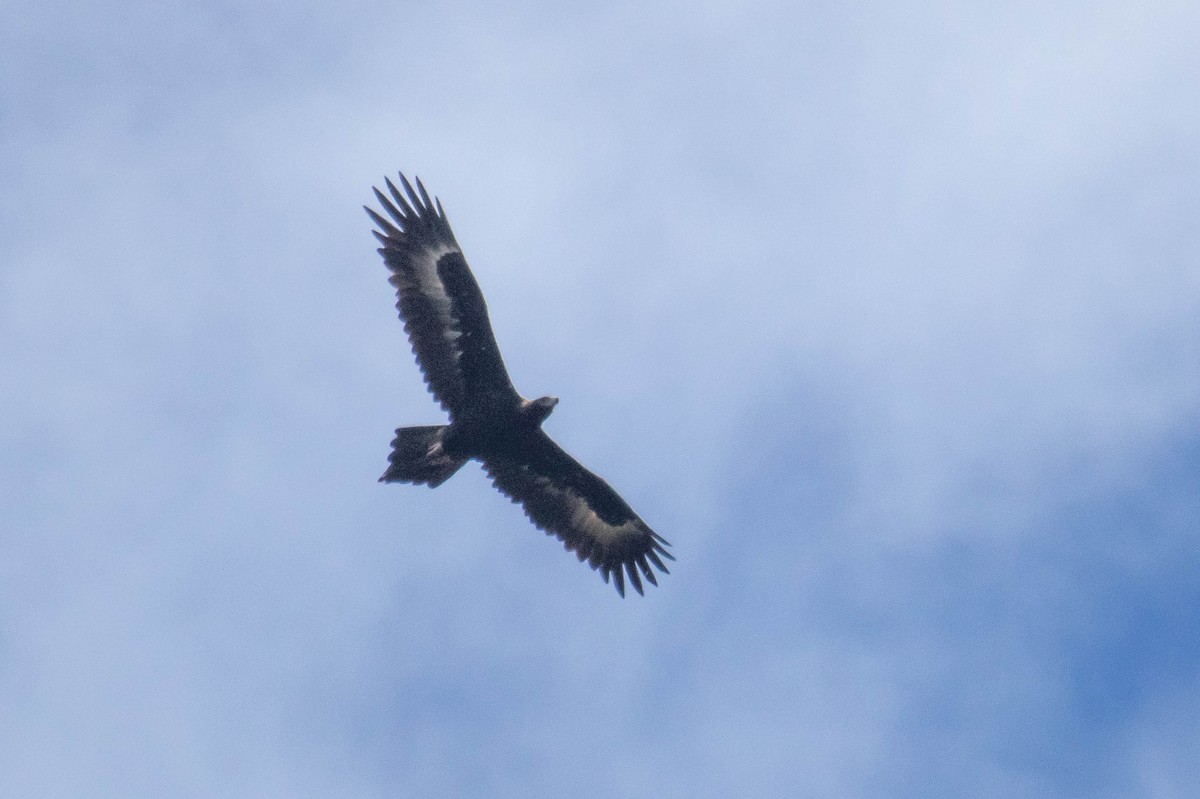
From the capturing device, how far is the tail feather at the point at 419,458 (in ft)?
61.1

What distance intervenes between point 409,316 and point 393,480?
2.16 meters

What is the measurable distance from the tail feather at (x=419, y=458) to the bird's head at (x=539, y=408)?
3.79 feet

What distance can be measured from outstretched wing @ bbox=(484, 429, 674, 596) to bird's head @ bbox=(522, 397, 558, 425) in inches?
32.5

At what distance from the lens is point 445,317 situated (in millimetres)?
19297

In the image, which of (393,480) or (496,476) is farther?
(496,476)

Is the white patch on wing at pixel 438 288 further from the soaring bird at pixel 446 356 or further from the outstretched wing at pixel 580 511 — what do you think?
the outstretched wing at pixel 580 511

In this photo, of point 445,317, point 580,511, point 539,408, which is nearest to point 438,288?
point 445,317

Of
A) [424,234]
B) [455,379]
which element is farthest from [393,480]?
[424,234]

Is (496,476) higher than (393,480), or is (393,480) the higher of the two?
(496,476)

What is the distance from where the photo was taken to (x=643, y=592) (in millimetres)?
20812

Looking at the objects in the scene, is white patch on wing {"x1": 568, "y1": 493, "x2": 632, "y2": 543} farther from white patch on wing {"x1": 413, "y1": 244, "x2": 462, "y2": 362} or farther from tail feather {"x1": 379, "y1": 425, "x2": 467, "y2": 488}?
white patch on wing {"x1": 413, "y1": 244, "x2": 462, "y2": 362}

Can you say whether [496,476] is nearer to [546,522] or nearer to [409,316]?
[546,522]

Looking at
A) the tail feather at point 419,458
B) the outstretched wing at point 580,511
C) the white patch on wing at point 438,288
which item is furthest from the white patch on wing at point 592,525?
the white patch on wing at point 438,288

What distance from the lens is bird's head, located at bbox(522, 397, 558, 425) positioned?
19.2 m
